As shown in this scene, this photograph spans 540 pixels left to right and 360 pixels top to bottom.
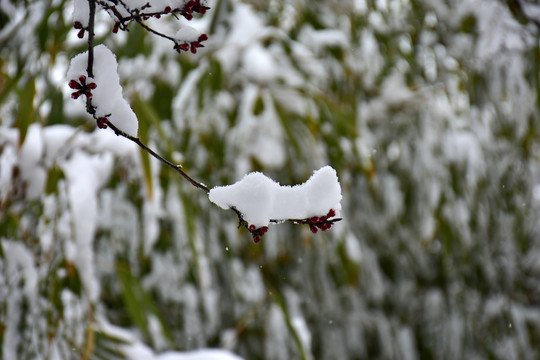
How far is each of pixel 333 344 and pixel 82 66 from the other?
1.61 m

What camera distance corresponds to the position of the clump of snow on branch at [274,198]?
0.35 meters

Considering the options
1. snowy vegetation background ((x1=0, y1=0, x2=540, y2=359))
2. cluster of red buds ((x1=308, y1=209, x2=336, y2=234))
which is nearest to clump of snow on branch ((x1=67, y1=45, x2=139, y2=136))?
cluster of red buds ((x1=308, y1=209, x2=336, y2=234))

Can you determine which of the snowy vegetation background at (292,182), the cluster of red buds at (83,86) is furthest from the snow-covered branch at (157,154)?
the snowy vegetation background at (292,182)

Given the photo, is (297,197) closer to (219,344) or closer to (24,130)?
(24,130)

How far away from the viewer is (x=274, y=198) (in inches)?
14.7

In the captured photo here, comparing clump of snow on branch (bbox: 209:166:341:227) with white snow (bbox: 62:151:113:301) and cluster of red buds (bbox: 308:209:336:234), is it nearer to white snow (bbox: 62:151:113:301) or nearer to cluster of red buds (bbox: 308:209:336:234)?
cluster of red buds (bbox: 308:209:336:234)

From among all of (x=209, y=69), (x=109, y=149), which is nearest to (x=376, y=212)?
(x=209, y=69)

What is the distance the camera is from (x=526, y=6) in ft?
3.61

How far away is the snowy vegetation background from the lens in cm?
97

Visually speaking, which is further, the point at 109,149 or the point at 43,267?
the point at 109,149

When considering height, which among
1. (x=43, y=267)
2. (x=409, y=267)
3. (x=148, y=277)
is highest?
(x=409, y=267)

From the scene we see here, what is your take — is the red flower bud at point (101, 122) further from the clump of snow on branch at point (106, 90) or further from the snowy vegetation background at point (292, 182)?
the snowy vegetation background at point (292, 182)

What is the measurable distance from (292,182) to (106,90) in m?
1.15

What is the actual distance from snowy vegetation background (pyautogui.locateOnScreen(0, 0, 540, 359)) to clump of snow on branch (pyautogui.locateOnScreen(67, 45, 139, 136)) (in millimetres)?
568
